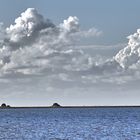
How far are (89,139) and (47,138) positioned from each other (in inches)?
310

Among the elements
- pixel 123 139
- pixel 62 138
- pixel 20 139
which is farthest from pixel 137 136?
pixel 20 139

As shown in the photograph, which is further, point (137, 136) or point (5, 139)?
point (137, 136)

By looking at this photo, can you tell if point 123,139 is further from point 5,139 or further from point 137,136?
point 5,139

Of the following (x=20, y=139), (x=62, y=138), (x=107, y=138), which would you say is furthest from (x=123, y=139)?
(x=20, y=139)

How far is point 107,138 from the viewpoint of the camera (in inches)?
3994

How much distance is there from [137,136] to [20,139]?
877 inches

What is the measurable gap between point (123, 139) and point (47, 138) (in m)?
13.8

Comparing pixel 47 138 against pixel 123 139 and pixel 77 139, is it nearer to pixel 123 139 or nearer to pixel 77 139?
pixel 77 139

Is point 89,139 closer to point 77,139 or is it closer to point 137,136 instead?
point 77,139

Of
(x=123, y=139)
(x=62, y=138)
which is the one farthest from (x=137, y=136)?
(x=62, y=138)

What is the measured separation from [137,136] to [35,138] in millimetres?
19218

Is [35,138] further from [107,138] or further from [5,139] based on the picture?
[107,138]

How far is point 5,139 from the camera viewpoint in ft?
323

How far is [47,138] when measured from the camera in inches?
4016
